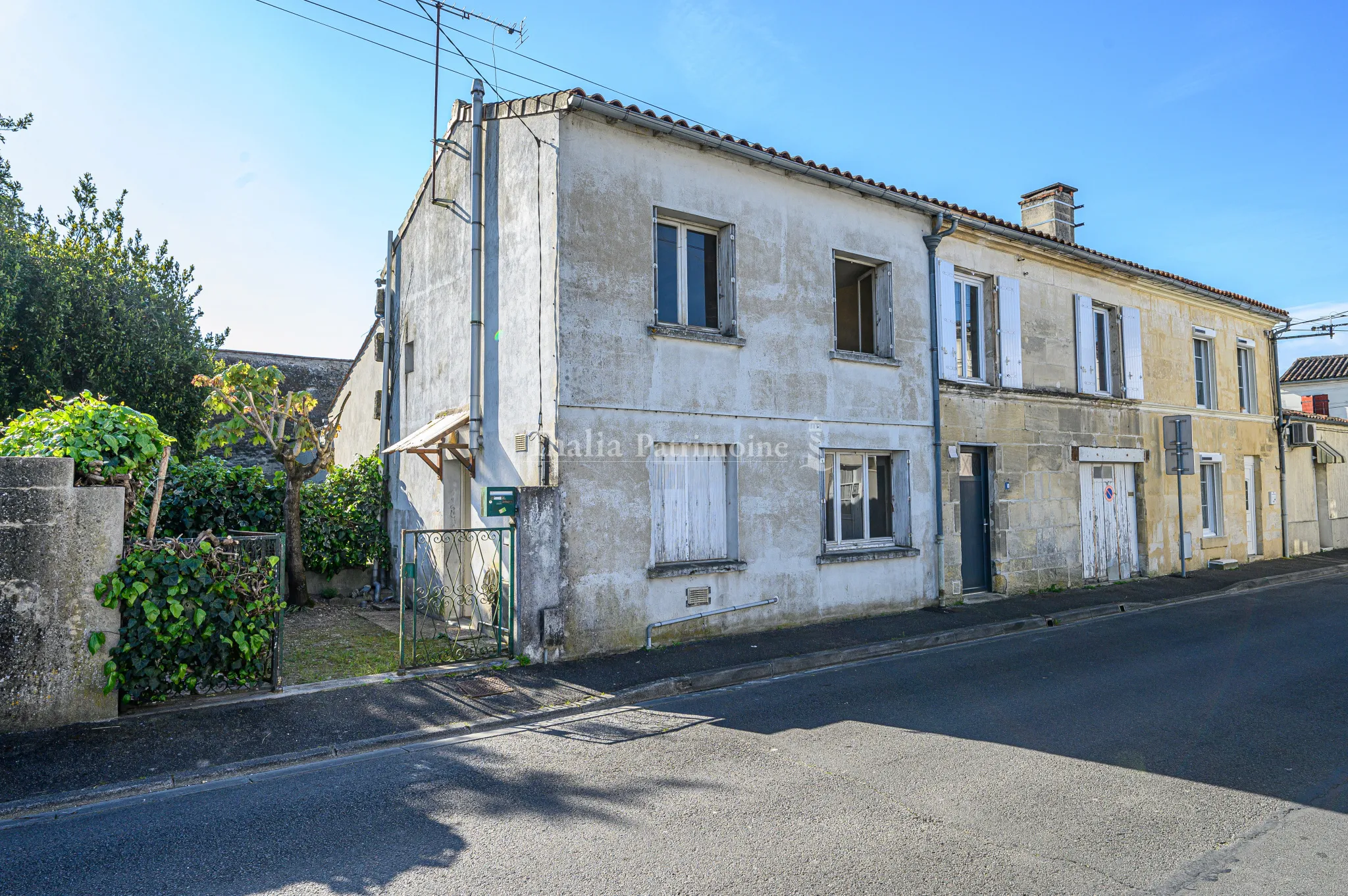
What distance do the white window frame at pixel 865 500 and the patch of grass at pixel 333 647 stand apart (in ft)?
18.7

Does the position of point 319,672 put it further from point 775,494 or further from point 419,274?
point 419,274

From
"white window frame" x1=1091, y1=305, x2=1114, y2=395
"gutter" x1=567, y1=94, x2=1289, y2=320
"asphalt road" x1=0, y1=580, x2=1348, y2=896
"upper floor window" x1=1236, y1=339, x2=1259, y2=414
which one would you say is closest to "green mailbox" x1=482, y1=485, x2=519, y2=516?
"asphalt road" x1=0, y1=580, x2=1348, y2=896

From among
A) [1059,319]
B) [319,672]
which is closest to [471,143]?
[319,672]

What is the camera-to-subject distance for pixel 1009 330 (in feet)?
41.9

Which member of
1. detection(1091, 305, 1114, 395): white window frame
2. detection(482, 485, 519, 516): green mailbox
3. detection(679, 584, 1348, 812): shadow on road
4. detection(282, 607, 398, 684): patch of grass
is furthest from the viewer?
detection(1091, 305, 1114, 395): white window frame

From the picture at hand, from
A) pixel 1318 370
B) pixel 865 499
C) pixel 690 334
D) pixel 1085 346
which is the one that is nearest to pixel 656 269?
pixel 690 334

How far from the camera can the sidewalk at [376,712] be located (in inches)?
200

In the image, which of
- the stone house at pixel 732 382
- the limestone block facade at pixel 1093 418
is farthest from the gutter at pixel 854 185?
the limestone block facade at pixel 1093 418

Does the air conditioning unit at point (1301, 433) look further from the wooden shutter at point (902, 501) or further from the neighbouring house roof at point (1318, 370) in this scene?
the neighbouring house roof at point (1318, 370)

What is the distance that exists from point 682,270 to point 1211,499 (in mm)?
14128

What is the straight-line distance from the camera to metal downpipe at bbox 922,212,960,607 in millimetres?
11422

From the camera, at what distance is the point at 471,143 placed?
9.86m

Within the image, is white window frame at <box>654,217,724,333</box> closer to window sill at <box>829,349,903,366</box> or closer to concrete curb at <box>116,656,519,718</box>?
window sill at <box>829,349,903,366</box>

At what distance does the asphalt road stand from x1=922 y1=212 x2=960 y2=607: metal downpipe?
14.1 feet
